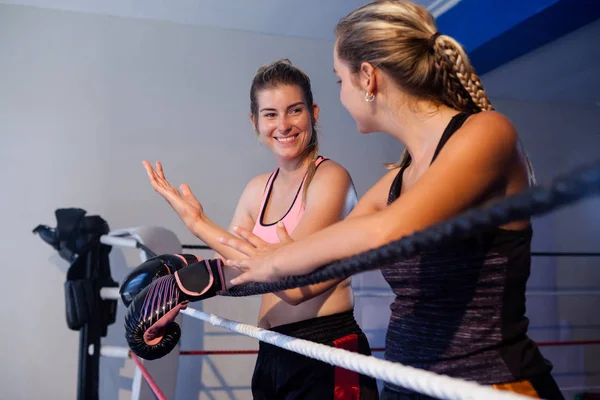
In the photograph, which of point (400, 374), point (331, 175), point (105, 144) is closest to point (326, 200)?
point (331, 175)

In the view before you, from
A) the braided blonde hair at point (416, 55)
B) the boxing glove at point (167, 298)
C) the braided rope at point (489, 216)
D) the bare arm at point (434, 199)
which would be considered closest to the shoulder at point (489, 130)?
the bare arm at point (434, 199)

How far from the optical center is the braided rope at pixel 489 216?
1.19 feet

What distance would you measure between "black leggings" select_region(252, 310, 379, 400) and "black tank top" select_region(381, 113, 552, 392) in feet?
1.78

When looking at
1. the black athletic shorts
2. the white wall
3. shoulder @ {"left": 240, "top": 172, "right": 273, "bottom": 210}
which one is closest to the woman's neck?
shoulder @ {"left": 240, "top": 172, "right": 273, "bottom": 210}

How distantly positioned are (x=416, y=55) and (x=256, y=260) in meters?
0.44

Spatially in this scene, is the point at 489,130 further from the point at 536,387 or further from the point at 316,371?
the point at 316,371

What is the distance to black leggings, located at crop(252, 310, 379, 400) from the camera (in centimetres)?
138

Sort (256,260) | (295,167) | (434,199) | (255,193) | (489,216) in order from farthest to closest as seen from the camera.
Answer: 1. (255,193)
2. (295,167)
3. (256,260)
4. (434,199)
5. (489,216)

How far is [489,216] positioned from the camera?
1.44 feet

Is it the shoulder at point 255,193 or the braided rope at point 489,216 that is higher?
the shoulder at point 255,193

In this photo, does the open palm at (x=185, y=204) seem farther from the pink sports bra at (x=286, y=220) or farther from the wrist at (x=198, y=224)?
the pink sports bra at (x=286, y=220)

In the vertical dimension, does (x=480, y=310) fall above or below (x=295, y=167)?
below

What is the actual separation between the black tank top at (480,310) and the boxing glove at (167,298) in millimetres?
415

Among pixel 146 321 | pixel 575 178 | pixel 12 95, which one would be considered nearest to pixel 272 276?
pixel 146 321
